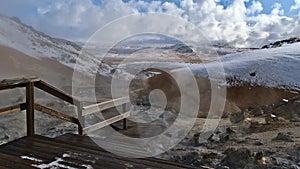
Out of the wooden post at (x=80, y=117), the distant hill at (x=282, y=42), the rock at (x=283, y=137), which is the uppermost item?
the distant hill at (x=282, y=42)

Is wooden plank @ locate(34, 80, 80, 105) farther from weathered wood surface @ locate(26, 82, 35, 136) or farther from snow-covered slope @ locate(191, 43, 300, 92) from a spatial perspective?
snow-covered slope @ locate(191, 43, 300, 92)

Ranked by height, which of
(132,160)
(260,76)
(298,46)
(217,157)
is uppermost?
(298,46)

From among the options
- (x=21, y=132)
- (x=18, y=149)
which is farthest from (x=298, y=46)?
(x=18, y=149)

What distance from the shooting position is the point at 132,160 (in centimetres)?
260

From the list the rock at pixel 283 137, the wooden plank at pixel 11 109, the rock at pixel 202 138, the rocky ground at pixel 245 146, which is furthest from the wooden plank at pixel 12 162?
the rock at pixel 283 137

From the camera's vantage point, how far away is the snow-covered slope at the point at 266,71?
11.5 meters

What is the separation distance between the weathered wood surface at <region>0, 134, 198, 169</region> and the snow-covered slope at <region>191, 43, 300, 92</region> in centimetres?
974

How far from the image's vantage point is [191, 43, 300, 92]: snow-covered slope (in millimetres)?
11477

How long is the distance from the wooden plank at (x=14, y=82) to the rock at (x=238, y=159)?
112 inches

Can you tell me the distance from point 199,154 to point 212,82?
24.7ft

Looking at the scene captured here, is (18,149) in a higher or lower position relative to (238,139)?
higher

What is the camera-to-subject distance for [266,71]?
474 inches

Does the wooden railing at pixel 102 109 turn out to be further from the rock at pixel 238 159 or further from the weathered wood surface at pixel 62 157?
the rock at pixel 238 159

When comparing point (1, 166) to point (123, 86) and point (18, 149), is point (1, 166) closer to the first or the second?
point (18, 149)
